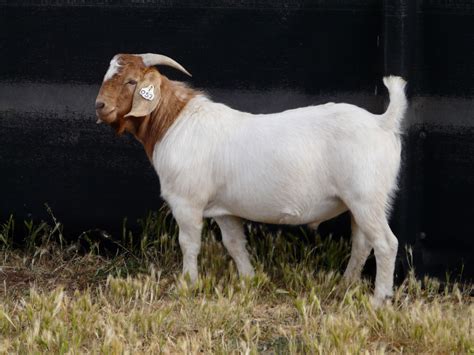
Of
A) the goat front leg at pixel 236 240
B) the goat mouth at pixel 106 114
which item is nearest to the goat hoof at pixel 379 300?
the goat front leg at pixel 236 240

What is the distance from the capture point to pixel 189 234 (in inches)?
272

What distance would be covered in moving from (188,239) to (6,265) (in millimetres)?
1542

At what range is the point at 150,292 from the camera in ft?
22.9

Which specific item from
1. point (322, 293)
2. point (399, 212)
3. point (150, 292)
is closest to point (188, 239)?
point (150, 292)

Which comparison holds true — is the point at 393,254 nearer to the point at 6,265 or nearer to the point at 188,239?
the point at 188,239

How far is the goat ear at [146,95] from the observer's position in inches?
267

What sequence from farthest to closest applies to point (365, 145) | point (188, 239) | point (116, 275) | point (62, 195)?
point (62, 195)
point (116, 275)
point (188, 239)
point (365, 145)

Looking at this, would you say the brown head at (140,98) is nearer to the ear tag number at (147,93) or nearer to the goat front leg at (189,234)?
the ear tag number at (147,93)

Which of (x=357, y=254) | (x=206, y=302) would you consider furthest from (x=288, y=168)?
(x=206, y=302)

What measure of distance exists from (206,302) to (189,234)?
0.55 m

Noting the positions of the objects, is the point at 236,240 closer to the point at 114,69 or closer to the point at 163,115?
the point at 163,115

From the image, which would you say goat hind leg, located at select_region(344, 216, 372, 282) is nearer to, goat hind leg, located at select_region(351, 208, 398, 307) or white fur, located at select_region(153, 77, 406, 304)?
white fur, located at select_region(153, 77, 406, 304)

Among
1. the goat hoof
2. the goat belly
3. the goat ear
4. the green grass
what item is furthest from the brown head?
the goat hoof

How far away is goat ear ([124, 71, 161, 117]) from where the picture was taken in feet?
22.2
